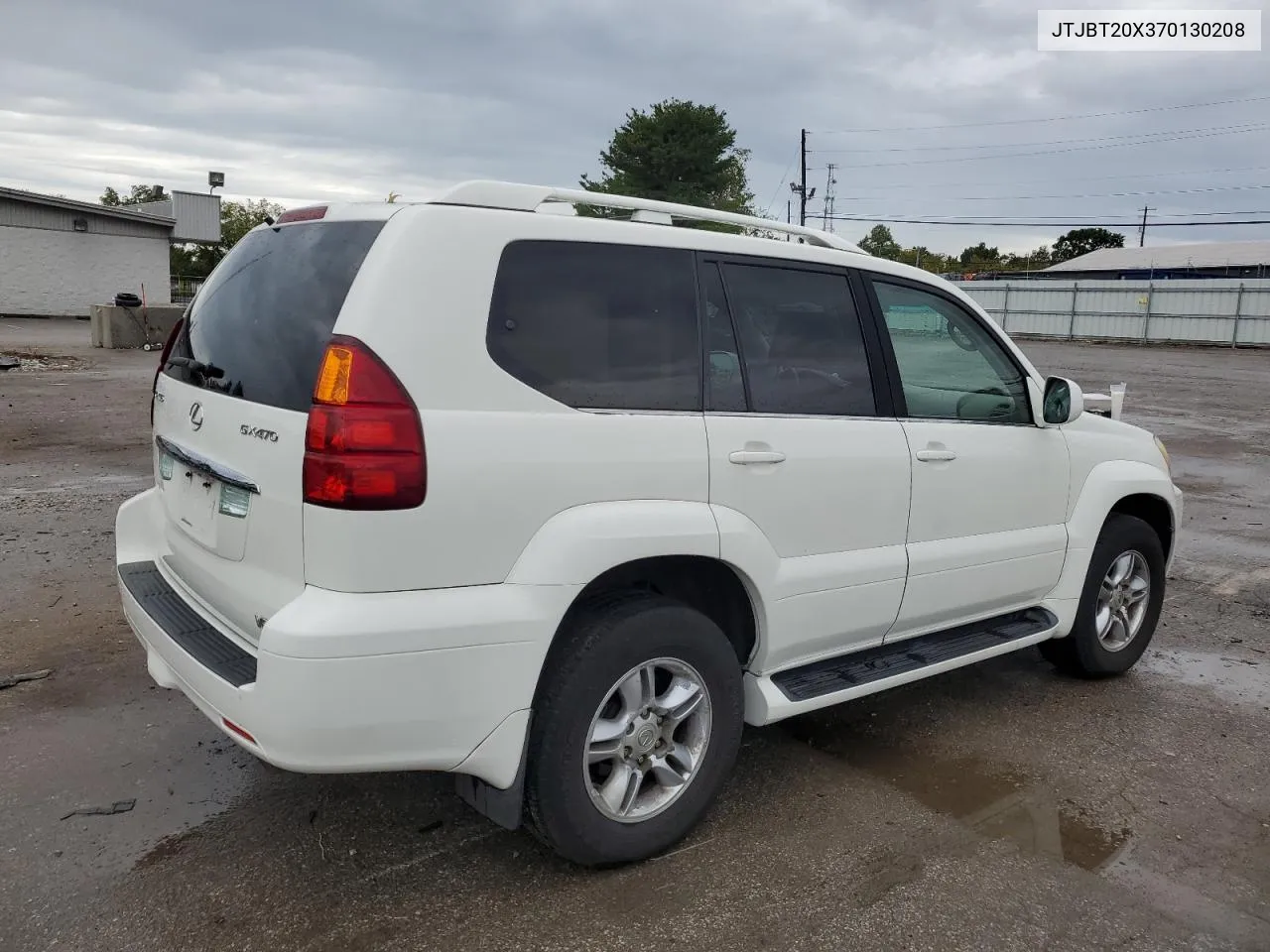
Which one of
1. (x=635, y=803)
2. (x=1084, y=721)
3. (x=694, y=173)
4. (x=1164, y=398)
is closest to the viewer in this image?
(x=635, y=803)

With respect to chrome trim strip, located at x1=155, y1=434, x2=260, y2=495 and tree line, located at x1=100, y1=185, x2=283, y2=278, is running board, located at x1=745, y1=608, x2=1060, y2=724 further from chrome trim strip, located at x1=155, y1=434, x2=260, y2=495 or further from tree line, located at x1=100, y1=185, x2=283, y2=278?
tree line, located at x1=100, y1=185, x2=283, y2=278

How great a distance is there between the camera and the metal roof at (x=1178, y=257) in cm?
6506

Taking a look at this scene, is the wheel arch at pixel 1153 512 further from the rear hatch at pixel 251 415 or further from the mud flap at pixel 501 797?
the rear hatch at pixel 251 415

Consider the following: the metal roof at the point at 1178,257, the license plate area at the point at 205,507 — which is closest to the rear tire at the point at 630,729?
the license plate area at the point at 205,507

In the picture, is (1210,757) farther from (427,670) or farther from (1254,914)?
(427,670)

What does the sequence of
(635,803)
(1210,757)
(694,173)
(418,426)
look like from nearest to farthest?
(418,426)
(635,803)
(1210,757)
(694,173)

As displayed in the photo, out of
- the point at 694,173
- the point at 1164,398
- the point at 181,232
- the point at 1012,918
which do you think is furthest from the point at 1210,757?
the point at 694,173

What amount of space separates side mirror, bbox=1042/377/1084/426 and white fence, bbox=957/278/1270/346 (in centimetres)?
3787

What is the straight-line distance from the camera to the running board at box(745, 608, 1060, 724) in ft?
10.9

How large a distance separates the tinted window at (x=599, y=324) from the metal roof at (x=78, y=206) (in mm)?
37041

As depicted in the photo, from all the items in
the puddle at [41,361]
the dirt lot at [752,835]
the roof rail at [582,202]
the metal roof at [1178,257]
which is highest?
the metal roof at [1178,257]

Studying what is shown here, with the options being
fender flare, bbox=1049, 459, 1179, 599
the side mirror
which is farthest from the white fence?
the side mirror

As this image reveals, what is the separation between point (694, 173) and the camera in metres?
51.0

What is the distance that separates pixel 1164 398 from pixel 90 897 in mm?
19860
